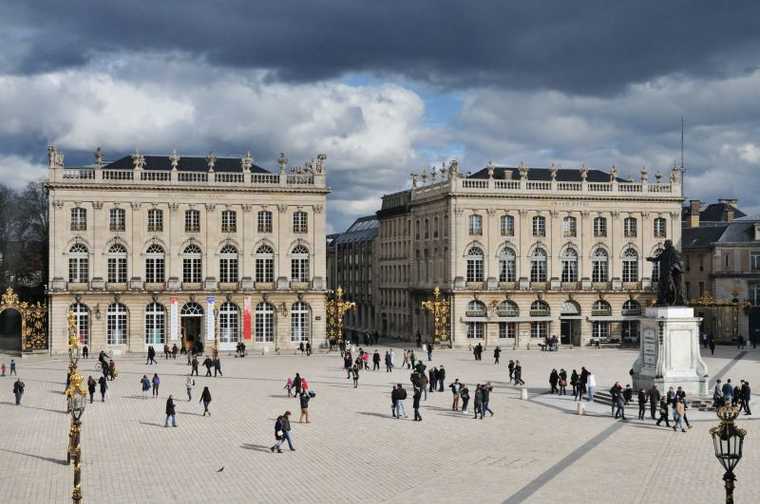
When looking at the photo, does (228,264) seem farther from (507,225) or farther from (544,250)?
(544,250)

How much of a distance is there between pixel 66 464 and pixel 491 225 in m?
56.0

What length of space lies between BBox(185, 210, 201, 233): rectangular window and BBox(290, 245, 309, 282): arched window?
730 centimetres

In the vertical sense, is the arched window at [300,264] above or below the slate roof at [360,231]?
below

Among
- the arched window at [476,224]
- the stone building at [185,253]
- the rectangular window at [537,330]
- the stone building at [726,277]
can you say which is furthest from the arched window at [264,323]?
the stone building at [726,277]

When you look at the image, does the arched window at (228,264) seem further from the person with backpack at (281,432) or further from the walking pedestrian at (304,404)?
the person with backpack at (281,432)

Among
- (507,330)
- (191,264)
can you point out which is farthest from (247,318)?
(507,330)

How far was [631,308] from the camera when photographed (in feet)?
283

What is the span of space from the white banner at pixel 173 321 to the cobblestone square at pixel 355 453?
77.9 feet

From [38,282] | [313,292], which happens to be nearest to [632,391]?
[313,292]

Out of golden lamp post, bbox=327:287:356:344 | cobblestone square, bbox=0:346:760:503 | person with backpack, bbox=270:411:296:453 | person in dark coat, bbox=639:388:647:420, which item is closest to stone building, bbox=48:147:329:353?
golden lamp post, bbox=327:287:356:344

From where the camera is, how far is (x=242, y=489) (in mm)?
27625

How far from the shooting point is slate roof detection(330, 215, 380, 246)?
112750mm

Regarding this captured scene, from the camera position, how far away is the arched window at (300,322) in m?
78.6

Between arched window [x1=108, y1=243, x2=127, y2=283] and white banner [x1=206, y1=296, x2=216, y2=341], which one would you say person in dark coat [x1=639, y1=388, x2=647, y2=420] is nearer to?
white banner [x1=206, y1=296, x2=216, y2=341]
